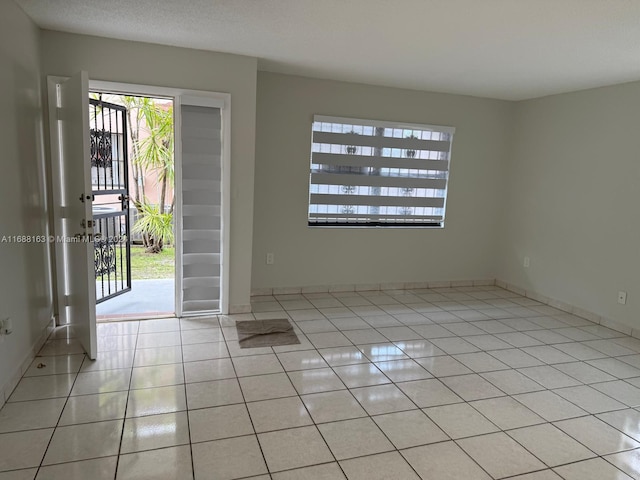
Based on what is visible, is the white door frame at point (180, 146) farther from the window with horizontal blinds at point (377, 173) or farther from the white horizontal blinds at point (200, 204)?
the window with horizontal blinds at point (377, 173)

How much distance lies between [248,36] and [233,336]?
228cm

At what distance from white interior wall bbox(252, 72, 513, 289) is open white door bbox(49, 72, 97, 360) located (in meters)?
1.71

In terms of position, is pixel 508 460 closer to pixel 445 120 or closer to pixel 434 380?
pixel 434 380

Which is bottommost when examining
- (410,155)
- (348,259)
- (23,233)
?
(348,259)

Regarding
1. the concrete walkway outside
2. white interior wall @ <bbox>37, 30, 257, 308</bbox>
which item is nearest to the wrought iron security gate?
the concrete walkway outside

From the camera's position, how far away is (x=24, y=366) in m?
2.73

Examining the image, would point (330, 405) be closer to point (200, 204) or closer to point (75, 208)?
point (200, 204)

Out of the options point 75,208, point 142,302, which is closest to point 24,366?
point 75,208

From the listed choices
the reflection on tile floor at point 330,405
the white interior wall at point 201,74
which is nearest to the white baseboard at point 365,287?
the white interior wall at point 201,74

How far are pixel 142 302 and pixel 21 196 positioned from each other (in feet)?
5.98

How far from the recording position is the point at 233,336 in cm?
346

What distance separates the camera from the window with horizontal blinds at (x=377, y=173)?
180 inches

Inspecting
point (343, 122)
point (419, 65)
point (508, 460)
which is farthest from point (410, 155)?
point (508, 460)

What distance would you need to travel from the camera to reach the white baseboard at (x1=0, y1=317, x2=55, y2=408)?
238 centimetres
